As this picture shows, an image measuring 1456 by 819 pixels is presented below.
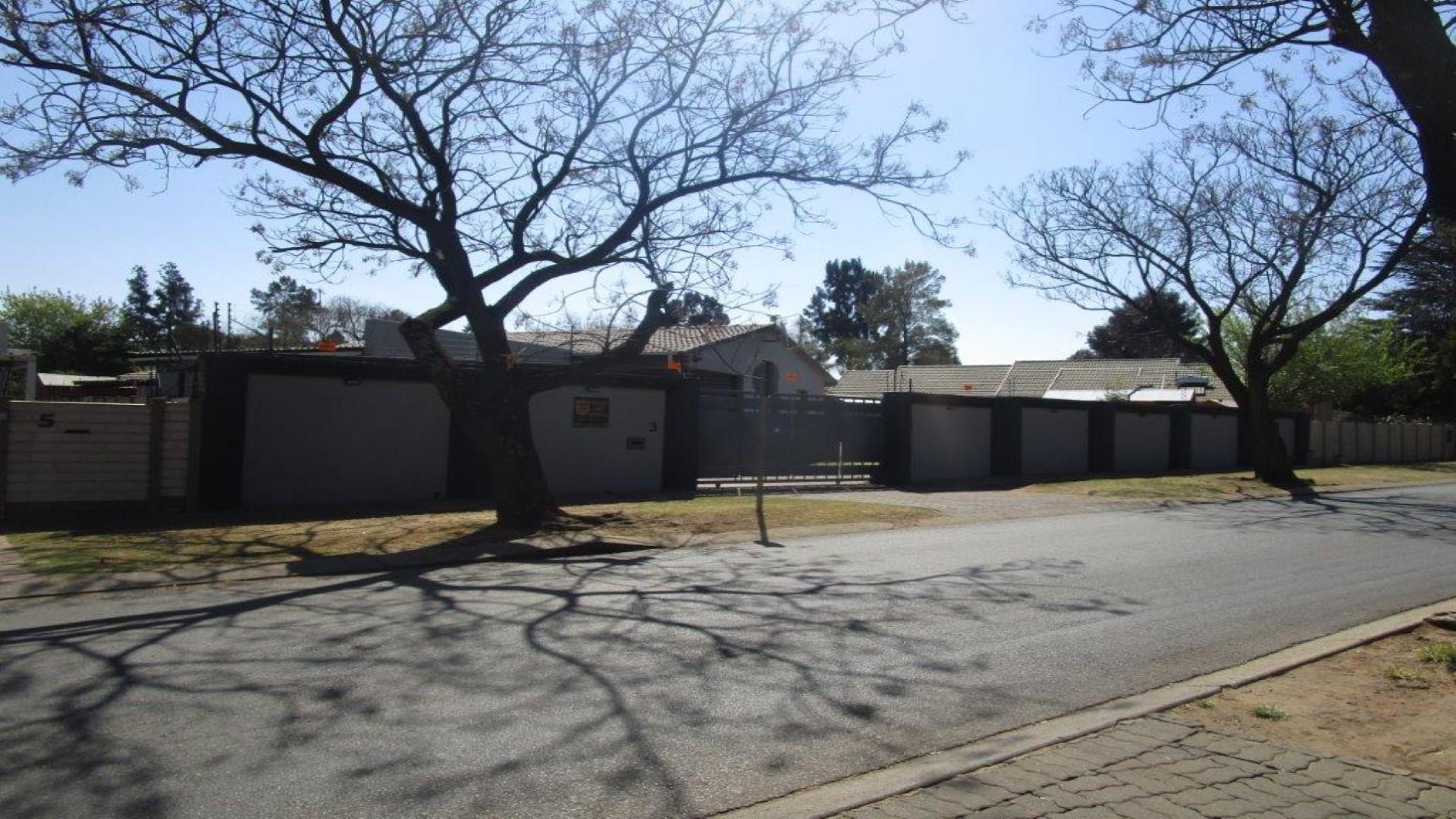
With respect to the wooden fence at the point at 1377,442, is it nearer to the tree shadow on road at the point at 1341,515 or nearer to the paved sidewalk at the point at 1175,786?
the tree shadow on road at the point at 1341,515

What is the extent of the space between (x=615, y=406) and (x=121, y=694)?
1467cm

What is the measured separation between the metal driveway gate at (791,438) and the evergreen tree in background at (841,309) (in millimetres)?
54961

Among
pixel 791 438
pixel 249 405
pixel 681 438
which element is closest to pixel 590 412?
pixel 681 438

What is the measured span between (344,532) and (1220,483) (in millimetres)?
22629

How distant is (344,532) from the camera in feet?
44.8

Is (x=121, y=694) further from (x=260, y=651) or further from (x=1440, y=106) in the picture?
(x=1440, y=106)

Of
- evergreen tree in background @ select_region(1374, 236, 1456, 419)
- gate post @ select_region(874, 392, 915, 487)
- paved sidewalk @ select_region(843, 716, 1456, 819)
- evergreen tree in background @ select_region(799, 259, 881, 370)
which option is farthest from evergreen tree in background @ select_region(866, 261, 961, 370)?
paved sidewalk @ select_region(843, 716, 1456, 819)

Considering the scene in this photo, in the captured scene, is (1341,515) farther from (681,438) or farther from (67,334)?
(67,334)

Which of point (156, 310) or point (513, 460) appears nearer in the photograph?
point (513, 460)

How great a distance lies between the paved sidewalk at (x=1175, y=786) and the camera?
4.27 metres

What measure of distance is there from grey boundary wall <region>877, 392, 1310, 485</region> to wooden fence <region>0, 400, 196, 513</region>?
14.8 metres

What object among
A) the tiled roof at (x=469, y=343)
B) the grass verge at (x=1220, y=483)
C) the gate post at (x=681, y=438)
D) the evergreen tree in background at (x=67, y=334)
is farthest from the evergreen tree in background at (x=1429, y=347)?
the evergreen tree in background at (x=67, y=334)

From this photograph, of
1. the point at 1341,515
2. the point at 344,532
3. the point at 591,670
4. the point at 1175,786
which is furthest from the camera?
the point at 1341,515

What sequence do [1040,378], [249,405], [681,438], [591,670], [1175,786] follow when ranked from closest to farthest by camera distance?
[1175,786]
[591,670]
[249,405]
[681,438]
[1040,378]
